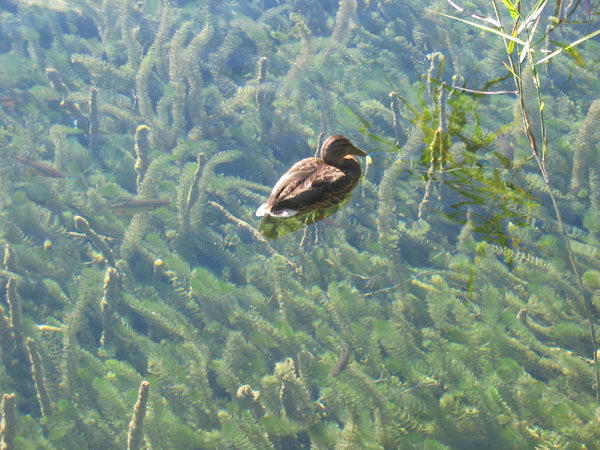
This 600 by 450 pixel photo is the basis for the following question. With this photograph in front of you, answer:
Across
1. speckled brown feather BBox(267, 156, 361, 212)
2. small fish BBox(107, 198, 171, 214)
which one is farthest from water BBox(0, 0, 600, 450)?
speckled brown feather BBox(267, 156, 361, 212)

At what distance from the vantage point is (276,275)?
128 inches

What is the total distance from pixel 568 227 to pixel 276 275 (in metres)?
2.17

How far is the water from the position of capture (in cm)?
242

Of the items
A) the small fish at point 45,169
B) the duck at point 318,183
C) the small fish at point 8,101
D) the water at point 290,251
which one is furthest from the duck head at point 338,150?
the small fish at point 8,101

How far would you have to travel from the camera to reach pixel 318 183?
1219 mm

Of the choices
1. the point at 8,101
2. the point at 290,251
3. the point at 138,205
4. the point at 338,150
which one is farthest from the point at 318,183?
the point at 8,101

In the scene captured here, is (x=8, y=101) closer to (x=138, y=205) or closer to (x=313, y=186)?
(x=138, y=205)

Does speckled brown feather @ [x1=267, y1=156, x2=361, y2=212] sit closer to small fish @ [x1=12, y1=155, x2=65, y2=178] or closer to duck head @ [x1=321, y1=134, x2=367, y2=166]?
duck head @ [x1=321, y1=134, x2=367, y2=166]

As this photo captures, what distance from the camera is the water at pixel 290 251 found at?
242 centimetres

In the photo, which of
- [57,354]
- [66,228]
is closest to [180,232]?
[66,228]

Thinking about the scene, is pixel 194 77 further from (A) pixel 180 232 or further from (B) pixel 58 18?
(B) pixel 58 18

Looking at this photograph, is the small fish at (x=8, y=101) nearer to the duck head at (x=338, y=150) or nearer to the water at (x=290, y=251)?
the water at (x=290, y=251)

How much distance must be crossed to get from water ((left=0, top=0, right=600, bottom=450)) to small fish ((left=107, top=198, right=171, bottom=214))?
0.7 inches

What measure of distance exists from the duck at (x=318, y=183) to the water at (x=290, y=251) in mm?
115
